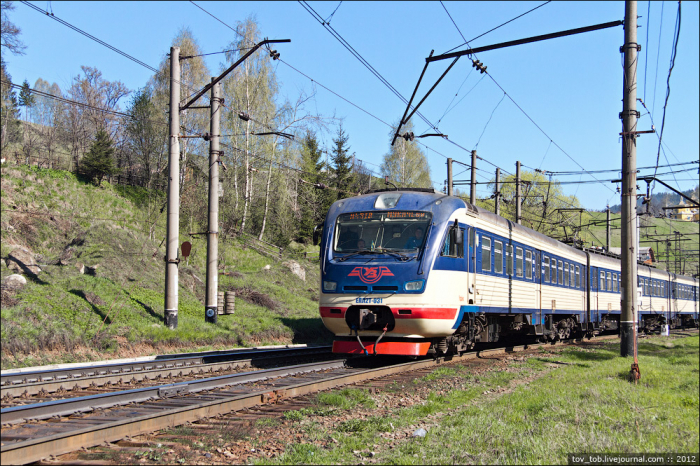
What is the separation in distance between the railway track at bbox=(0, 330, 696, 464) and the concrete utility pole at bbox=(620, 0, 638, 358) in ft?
24.0

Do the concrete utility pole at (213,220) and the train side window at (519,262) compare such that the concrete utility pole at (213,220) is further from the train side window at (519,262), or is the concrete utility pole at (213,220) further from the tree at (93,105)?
the tree at (93,105)

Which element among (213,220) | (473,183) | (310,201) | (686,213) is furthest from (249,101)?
(686,213)

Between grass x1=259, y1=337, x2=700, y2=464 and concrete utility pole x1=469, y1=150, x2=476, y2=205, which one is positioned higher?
concrete utility pole x1=469, y1=150, x2=476, y2=205

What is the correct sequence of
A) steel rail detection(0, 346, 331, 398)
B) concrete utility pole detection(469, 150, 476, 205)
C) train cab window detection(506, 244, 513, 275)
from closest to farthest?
steel rail detection(0, 346, 331, 398), train cab window detection(506, 244, 513, 275), concrete utility pole detection(469, 150, 476, 205)

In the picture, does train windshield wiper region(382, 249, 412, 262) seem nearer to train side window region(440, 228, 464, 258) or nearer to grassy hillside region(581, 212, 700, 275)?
train side window region(440, 228, 464, 258)

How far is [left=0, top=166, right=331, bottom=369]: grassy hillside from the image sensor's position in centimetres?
1406

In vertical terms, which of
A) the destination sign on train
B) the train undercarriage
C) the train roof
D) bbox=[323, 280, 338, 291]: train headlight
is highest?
the train roof

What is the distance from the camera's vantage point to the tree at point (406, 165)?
53125 millimetres

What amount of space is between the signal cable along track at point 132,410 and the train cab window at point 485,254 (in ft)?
14.1

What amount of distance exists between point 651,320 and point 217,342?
26.0 meters

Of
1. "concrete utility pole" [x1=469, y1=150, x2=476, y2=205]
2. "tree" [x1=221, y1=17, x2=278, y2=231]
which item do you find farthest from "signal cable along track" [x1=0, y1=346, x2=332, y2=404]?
"tree" [x1=221, y1=17, x2=278, y2=231]

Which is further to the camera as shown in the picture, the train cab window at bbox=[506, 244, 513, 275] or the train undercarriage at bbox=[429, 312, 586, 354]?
the train cab window at bbox=[506, 244, 513, 275]

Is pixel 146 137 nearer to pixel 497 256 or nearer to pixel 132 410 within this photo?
pixel 497 256

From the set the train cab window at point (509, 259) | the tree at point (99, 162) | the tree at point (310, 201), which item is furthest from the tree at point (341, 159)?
the train cab window at point (509, 259)
